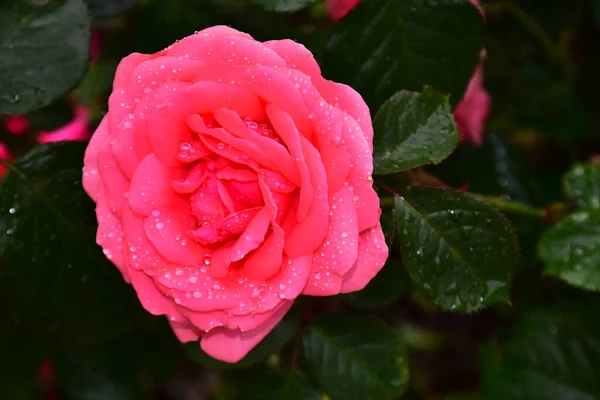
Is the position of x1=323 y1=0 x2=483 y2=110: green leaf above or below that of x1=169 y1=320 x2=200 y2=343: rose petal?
above

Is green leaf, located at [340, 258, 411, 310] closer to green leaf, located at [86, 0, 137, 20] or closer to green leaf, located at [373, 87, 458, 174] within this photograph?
green leaf, located at [373, 87, 458, 174]

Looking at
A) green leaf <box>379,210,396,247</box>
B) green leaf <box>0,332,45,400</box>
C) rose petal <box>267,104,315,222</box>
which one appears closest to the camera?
rose petal <box>267,104,315,222</box>

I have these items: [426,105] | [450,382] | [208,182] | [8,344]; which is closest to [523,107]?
[426,105]

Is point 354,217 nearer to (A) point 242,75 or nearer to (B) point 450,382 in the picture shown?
(A) point 242,75

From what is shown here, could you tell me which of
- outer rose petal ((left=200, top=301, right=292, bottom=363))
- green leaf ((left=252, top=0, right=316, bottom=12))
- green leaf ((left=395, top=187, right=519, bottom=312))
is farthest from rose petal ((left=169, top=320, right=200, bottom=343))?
green leaf ((left=252, top=0, right=316, bottom=12))

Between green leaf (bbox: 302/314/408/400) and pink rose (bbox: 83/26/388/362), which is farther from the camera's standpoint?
green leaf (bbox: 302/314/408/400)

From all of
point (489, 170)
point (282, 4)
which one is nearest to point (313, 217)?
point (282, 4)

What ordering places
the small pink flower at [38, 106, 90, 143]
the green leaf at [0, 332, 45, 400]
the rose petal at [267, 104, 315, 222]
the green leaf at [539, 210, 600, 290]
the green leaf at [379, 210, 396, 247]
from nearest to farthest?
Answer: the rose petal at [267, 104, 315, 222], the green leaf at [379, 210, 396, 247], the green leaf at [539, 210, 600, 290], the green leaf at [0, 332, 45, 400], the small pink flower at [38, 106, 90, 143]
